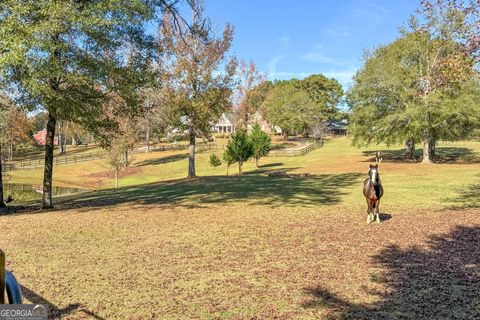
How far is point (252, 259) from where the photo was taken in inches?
391

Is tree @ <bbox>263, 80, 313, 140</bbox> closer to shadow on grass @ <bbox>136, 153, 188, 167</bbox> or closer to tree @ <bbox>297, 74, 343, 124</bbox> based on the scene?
tree @ <bbox>297, 74, 343, 124</bbox>

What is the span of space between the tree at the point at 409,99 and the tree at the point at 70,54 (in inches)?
1003

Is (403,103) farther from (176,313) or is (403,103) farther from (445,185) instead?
(176,313)

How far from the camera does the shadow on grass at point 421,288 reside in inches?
265

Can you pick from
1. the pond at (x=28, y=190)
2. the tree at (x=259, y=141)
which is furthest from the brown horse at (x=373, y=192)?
the pond at (x=28, y=190)

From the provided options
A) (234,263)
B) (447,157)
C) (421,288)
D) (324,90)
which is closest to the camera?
(421,288)

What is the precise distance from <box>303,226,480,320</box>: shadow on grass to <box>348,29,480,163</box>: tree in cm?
2675

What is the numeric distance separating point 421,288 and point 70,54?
46.2ft

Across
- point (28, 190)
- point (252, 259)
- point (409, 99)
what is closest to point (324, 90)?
point (409, 99)

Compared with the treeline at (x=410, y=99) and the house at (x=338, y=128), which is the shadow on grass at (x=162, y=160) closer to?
the treeline at (x=410, y=99)

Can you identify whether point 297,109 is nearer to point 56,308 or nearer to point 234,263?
point 234,263

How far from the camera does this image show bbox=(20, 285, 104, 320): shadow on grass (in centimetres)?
681

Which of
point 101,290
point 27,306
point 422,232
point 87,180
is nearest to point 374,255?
point 422,232

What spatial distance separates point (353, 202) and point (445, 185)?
8.65 metres
